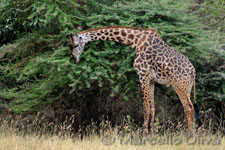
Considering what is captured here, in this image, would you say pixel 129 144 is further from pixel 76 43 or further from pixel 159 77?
pixel 76 43

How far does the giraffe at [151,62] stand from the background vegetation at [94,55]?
27.7 inches

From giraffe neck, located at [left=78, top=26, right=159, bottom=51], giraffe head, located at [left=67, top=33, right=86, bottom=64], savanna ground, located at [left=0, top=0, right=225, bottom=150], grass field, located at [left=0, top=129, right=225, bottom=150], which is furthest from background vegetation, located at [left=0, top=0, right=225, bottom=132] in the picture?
grass field, located at [left=0, top=129, right=225, bottom=150]

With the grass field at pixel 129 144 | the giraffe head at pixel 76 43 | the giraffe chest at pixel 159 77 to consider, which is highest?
the giraffe head at pixel 76 43

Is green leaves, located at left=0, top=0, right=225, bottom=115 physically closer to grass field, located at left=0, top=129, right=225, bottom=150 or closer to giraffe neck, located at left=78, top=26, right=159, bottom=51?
giraffe neck, located at left=78, top=26, right=159, bottom=51

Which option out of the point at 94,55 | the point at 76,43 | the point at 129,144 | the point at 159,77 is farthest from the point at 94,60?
the point at 129,144

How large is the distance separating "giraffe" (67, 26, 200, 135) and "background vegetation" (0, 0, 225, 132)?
70 cm

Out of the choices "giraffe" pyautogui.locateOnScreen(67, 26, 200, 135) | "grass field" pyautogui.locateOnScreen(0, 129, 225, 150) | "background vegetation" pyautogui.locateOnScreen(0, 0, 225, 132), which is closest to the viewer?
"grass field" pyautogui.locateOnScreen(0, 129, 225, 150)

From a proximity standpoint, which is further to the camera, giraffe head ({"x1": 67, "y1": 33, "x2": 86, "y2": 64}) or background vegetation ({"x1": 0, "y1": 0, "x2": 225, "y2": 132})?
background vegetation ({"x1": 0, "y1": 0, "x2": 225, "y2": 132})

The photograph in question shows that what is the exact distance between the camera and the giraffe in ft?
21.5

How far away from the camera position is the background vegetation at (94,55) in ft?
25.7

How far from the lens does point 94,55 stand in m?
7.97

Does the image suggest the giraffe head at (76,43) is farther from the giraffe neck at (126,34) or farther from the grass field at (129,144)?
the grass field at (129,144)

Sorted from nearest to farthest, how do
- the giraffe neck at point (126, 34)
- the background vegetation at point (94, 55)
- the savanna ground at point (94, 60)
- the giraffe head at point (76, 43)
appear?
the giraffe head at point (76, 43) → the giraffe neck at point (126, 34) → the savanna ground at point (94, 60) → the background vegetation at point (94, 55)

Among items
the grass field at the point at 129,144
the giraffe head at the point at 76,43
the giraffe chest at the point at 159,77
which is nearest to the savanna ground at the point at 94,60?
the giraffe head at the point at 76,43
